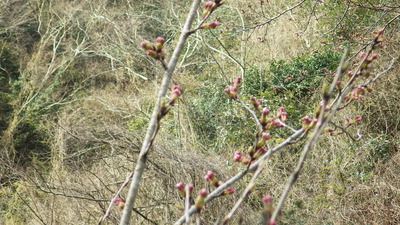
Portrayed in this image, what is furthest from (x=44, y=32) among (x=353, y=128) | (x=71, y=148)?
(x=353, y=128)

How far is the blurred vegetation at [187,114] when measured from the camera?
4.26m

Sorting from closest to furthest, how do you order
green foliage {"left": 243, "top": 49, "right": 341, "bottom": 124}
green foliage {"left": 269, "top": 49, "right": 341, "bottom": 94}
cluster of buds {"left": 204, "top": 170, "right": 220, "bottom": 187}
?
1. cluster of buds {"left": 204, "top": 170, "right": 220, "bottom": 187}
2. green foliage {"left": 243, "top": 49, "right": 341, "bottom": 124}
3. green foliage {"left": 269, "top": 49, "right": 341, "bottom": 94}

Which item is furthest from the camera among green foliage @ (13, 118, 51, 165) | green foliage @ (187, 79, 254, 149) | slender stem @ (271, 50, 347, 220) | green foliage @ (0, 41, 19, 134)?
green foliage @ (0, 41, 19, 134)

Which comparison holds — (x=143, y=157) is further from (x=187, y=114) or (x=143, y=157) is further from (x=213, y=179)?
(x=187, y=114)

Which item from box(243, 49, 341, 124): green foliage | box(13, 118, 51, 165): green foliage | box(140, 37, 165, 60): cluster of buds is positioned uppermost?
box(140, 37, 165, 60): cluster of buds

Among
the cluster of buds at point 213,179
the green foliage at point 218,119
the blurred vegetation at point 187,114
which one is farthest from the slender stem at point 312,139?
the green foliage at point 218,119

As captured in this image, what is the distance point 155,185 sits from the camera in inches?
170

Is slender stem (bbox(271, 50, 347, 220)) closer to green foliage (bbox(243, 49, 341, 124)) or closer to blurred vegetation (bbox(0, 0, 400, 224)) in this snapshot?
blurred vegetation (bbox(0, 0, 400, 224))

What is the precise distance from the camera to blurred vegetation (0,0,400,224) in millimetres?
4258

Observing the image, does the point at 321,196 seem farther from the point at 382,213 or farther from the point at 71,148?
the point at 71,148

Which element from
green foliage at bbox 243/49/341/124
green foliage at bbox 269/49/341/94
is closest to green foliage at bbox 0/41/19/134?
green foliage at bbox 243/49/341/124

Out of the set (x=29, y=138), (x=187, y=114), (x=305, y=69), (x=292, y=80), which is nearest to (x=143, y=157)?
(x=187, y=114)

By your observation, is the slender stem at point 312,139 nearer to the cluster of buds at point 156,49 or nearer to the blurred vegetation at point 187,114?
the blurred vegetation at point 187,114

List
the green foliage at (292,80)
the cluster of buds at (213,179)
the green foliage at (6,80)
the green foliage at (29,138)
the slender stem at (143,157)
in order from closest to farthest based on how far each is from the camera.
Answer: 1. the slender stem at (143,157)
2. the cluster of buds at (213,179)
3. the green foliage at (292,80)
4. the green foliage at (29,138)
5. the green foliage at (6,80)
